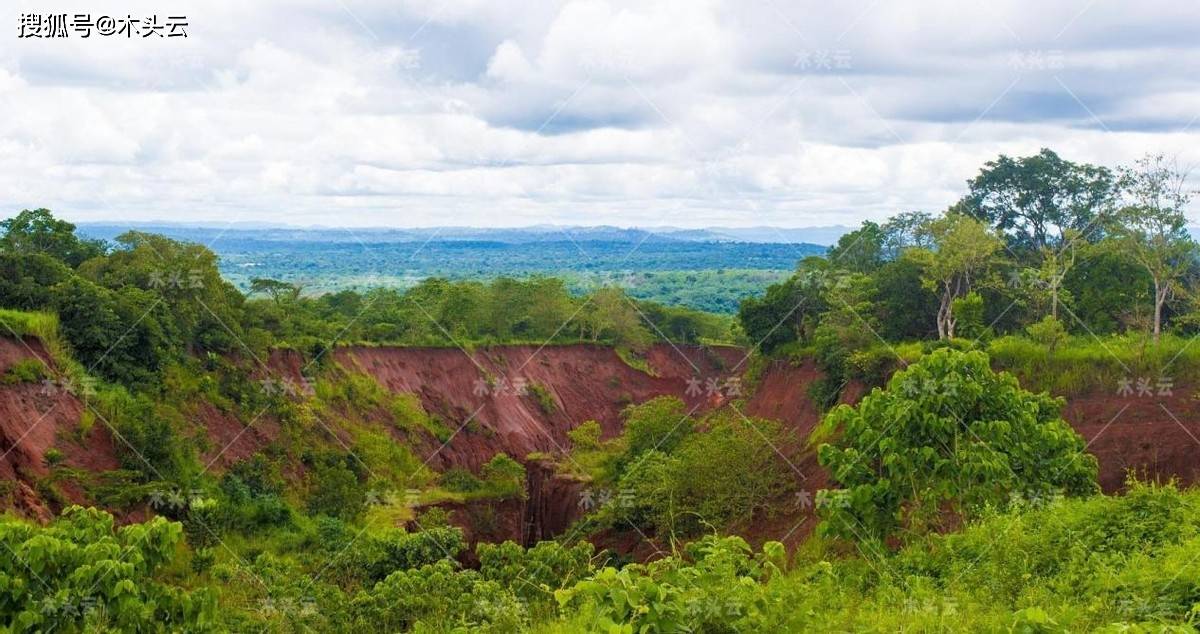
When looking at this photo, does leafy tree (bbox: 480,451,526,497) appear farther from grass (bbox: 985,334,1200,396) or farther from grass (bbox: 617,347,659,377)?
grass (bbox: 617,347,659,377)

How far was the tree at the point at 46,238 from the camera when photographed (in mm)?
28828

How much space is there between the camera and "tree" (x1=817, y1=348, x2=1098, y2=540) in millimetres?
12711

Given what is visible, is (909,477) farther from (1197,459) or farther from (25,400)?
(25,400)

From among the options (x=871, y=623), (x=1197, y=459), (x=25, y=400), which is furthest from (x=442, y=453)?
(x=871, y=623)

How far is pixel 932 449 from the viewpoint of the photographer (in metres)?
12.7

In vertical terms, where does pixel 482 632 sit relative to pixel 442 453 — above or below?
above

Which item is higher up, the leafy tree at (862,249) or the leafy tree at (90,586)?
the leafy tree at (862,249)

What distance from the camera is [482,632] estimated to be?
9.63 meters

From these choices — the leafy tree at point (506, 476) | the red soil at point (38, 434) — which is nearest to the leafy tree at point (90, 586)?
the red soil at point (38, 434)

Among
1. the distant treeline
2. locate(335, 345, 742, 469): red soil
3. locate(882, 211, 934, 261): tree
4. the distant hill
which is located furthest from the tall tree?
the distant hill

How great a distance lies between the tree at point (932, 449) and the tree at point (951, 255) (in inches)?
540

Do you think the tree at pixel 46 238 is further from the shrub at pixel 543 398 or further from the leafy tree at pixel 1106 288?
the leafy tree at pixel 1106 288

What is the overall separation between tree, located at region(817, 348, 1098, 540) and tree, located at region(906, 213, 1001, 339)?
1372cm

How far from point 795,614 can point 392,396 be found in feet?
108
